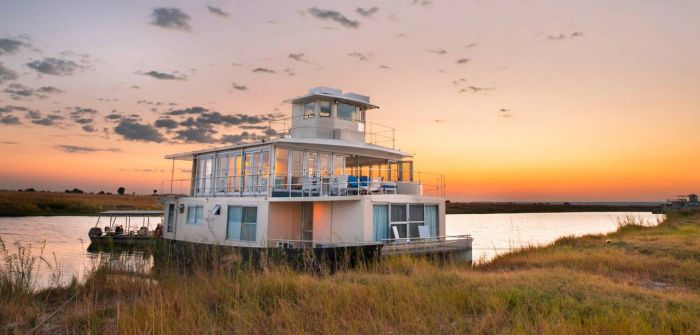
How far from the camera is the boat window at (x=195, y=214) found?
21.6 m

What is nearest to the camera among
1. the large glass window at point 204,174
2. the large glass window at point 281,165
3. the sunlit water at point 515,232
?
the large glass window at point 281,165

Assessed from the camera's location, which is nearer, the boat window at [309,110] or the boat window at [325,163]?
the boat window at [325,163]

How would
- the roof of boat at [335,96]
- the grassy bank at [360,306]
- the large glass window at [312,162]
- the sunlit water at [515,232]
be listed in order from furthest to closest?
the sunlit water at [515,232] < the roof of boat at [335,96] < the large glass window at [312,162] < the grassy bank at [360,306]

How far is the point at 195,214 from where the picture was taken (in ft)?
72.3

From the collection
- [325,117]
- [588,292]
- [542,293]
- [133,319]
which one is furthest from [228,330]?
[325,117]

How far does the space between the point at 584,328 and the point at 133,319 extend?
6.46m

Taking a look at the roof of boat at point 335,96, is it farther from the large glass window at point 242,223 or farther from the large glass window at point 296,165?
the large glass window at point 242,223

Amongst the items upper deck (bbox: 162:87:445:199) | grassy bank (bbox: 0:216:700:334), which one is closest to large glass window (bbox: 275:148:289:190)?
upper deck (bbox: 162:87:445:199)

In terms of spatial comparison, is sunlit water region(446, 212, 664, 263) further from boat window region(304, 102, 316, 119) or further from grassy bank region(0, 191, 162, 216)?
grassy bank region(0, 191, 162, 216)

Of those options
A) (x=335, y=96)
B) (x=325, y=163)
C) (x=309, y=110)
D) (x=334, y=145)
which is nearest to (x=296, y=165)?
(x=325, y=163)

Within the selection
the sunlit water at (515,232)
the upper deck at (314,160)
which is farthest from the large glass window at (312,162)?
the sunlit water at (515,232)

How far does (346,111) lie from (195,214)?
29.3ft

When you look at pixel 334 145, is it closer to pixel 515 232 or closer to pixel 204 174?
pixel 204 174

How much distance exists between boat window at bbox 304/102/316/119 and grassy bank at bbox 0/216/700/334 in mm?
12001
